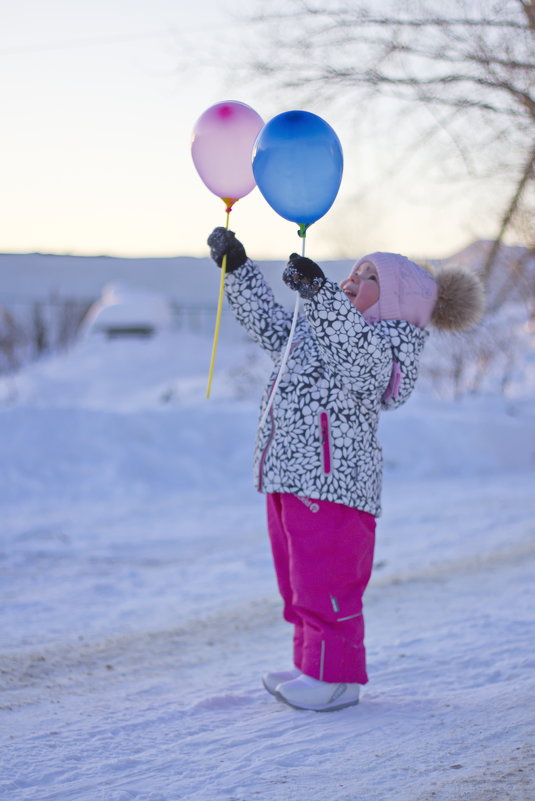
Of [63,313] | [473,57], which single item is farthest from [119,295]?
[473,57]

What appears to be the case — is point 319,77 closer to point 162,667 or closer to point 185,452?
point 185,452

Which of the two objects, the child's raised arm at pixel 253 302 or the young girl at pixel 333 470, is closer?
the young girl at pixel 333 470

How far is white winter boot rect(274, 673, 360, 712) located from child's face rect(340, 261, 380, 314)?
3.96 ft

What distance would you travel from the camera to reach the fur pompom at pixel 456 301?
10.4 ft

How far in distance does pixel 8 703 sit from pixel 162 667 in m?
0.64

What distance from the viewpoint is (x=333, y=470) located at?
2.88 metres

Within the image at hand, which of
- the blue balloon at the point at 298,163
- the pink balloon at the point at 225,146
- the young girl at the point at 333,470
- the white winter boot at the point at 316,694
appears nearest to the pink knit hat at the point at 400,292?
the young girl at the point at 333,470

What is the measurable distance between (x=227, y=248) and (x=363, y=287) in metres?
0.48

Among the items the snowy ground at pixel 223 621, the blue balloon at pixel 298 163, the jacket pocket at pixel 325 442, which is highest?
the blue balloon at pixel 298 163

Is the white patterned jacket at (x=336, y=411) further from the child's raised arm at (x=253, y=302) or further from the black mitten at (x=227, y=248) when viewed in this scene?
the black mitten at (x=227, y=248)

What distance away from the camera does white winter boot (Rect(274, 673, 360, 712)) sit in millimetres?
2895

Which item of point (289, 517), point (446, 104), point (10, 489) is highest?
point (446, 104)

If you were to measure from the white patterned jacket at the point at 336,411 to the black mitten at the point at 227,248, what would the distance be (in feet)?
1.15

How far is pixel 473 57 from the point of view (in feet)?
22.0
